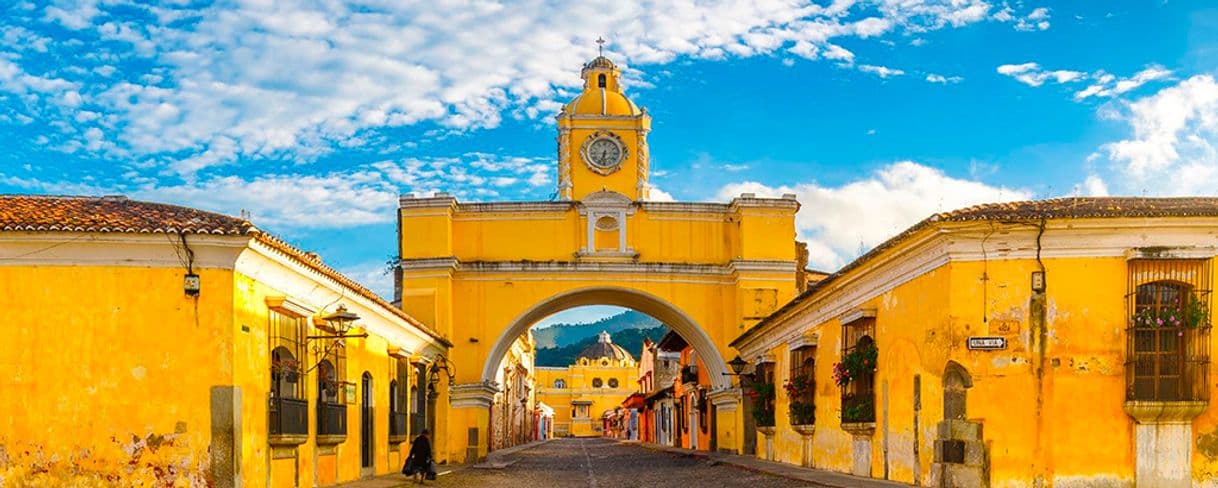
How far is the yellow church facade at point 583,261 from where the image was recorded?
91.7 feet

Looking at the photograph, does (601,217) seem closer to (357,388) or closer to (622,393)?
(357,388)

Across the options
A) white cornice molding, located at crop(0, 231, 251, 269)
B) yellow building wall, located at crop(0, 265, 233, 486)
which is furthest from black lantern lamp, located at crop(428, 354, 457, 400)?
white cornice molding, located at crop(0, 231, 251, 269)

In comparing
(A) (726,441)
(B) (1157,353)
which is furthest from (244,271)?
(A) (726,441)

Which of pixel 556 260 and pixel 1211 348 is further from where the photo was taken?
pixel 556 260

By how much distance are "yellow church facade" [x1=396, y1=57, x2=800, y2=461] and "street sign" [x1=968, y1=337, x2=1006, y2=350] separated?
51.7 feet

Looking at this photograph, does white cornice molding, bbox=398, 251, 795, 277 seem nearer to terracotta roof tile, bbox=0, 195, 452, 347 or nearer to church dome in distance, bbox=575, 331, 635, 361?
terracotta roof tile, bbox=0, 195, 452, 347

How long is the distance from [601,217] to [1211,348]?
1764 centimetres

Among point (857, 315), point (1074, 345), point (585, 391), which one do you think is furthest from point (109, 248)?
point (585, 391)

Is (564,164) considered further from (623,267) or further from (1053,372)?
(1053,372)

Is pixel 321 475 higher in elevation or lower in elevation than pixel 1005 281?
lower

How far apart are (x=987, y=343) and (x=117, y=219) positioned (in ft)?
28.8

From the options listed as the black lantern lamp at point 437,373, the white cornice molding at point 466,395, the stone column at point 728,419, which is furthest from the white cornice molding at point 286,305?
the stone column at point 728,419

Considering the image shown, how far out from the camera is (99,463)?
1211 centimetres

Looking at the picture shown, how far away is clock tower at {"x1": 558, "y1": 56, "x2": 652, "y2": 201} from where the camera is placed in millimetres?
29297
